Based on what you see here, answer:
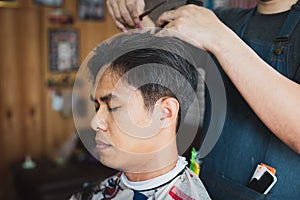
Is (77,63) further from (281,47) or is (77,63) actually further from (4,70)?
(281,47)

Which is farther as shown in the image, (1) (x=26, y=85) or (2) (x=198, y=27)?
(1) (x=26, y=85)

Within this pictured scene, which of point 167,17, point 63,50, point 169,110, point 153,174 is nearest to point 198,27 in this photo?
point 167,17

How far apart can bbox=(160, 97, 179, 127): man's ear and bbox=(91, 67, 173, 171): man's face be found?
13mm

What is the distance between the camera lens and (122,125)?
904 mm

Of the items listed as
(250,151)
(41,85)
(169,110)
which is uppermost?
(169,110)

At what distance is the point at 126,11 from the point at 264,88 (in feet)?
1.47

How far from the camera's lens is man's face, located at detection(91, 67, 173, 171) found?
895mm

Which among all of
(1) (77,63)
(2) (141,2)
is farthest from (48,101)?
(2) (141,2)

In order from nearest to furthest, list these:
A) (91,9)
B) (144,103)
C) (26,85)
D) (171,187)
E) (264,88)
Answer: (264,88), (144,103), (171,187), (26,85), (91,9)

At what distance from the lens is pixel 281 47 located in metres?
0.97

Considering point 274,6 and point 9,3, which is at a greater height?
point 274,6

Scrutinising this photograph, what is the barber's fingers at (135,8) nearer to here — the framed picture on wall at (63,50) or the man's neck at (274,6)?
the man's neck at (274,6)

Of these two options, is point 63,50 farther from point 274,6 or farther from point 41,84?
point 274,6

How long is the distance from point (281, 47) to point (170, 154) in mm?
380
